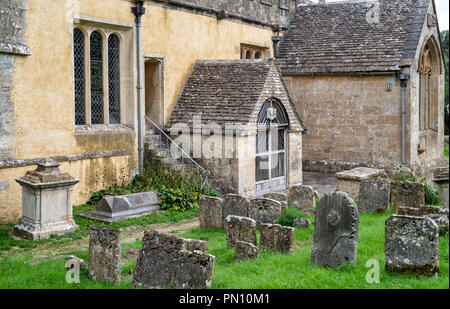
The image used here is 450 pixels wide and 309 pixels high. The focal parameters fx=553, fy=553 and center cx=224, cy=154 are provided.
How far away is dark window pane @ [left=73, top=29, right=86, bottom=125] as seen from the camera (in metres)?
14.8

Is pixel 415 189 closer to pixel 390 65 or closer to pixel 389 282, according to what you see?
pixel 389 282

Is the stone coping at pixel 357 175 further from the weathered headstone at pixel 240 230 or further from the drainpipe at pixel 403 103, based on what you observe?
the weathered headstone at pixel 240 230

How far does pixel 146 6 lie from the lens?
16.4 meters

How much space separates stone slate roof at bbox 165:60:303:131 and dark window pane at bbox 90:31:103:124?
7.65ft

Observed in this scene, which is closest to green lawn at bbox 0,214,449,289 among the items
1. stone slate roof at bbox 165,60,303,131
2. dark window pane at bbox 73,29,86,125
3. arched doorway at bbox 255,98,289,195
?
dark window pane at bbox 73,29,86,125

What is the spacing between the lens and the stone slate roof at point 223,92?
16047 mm

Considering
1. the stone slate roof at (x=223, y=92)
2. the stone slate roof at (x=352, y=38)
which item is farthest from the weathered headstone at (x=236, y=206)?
the stone slate roof at (x=352, y=38)

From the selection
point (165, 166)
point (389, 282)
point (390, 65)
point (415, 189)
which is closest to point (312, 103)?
point (390, 65)

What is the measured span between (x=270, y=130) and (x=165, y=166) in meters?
3.54

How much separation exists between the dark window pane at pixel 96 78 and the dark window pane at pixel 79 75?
1.37 feet

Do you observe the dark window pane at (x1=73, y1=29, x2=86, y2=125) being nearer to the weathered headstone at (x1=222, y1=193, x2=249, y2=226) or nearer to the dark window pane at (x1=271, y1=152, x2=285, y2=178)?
the weathered headstone at (x1=222, y1=193, x2=249, y2=226)

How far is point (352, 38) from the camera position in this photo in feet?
70.9

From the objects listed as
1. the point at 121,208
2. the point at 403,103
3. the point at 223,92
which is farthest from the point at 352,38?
the point at 121,208

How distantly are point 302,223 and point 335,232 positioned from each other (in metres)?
3.10
